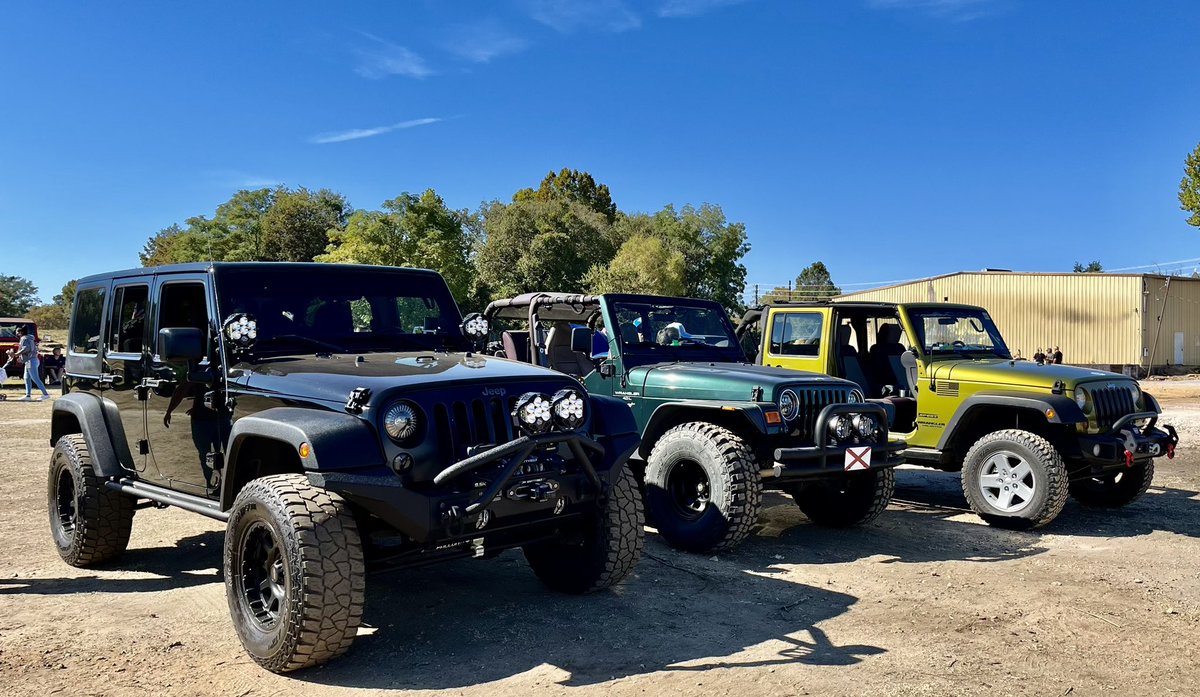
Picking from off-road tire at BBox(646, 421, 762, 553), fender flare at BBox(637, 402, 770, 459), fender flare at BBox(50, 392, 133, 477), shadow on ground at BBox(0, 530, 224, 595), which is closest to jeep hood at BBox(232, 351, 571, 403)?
fender flare at BBox(50, 392, 133, 477)

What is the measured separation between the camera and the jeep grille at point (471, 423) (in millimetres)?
4148

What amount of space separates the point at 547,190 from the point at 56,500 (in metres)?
69.0

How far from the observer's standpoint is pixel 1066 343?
1352 inches

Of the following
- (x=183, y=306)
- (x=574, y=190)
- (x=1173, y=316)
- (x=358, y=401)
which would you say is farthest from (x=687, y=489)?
(x=574, y=190)

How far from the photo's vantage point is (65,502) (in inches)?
247

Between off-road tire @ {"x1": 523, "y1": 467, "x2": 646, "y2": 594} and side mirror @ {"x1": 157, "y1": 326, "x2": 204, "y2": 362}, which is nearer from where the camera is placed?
side mirror @ {"x1": 157, "y1": 326, "x2": 204, "y2": 362}

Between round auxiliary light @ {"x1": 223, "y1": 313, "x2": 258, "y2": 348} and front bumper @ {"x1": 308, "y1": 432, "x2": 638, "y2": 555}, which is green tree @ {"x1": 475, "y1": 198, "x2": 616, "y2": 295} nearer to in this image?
round auxiliary light @ {"x1": 223, "y1": 313, "x2": 258, "y2": 348}

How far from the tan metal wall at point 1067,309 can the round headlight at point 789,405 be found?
90.9 ft

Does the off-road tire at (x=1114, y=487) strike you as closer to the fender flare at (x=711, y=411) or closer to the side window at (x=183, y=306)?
the fender flare at (x=711, y=411)

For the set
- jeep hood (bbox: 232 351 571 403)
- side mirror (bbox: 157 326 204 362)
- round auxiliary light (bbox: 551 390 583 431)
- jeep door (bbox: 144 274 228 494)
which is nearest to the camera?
jeep hood (bbox: 232 351 571 403)

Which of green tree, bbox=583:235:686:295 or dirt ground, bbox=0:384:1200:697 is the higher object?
green tree, bbox=583:235:686:295

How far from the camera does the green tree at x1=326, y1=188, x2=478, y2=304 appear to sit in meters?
37.2

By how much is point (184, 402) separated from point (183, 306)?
620mm

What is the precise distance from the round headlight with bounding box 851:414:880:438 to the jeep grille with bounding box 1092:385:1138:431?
7.47ft
